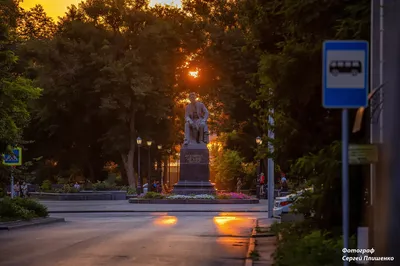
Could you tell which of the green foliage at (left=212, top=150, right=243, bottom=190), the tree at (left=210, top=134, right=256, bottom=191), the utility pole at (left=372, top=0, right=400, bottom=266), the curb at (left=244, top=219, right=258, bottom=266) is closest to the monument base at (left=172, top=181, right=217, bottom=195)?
the tree at (left=210, top=134, right=256, bottom=191)

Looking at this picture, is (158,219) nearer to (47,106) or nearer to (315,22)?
(315,22)

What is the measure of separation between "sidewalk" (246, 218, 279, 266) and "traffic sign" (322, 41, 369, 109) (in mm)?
7172

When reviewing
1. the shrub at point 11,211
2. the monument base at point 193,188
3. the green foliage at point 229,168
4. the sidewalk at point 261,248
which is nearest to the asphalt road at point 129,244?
the sidewalk at point 261,248

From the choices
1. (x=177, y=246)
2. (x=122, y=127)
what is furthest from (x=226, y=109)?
(x=177, y=246)

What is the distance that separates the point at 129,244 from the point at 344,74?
43.1ft

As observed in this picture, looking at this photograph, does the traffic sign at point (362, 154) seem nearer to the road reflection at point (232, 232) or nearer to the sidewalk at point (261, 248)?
the sidewalk at point (261, 248)

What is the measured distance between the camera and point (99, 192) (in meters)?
59.7

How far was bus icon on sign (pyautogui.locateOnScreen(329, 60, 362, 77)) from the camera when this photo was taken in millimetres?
8262

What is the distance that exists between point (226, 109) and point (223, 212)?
74.0 ft

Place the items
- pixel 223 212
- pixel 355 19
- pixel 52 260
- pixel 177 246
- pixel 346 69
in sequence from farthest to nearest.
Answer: pixel 223 212, pixel 177 246, pixel 52 260, pixel 355 19, pixel 346 69

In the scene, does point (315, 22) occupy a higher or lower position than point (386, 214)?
higher

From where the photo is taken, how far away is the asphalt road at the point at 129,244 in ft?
54.4

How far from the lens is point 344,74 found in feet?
27.2

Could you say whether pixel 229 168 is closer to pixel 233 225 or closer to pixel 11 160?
pixel 11 160
